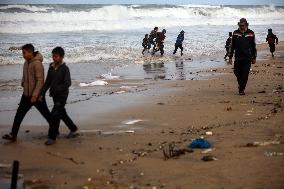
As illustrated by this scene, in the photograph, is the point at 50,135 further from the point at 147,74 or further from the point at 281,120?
the point at 147,74

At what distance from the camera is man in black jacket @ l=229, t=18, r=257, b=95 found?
35.4 ft

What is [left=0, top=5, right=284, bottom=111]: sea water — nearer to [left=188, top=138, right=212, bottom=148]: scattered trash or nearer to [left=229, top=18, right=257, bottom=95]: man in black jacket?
[left=229, top=18, right=257, bottom=95]: man in black jacket

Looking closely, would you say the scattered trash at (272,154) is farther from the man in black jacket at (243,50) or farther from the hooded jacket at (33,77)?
the man in black jacket at (243,50)

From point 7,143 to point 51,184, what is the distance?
2.25 meters

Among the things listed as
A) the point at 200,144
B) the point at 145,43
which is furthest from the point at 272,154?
the point at 145,43

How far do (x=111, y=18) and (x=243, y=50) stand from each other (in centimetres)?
5263

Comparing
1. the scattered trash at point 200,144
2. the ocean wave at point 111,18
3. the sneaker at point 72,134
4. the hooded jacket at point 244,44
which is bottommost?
the sneaker at point 72,134

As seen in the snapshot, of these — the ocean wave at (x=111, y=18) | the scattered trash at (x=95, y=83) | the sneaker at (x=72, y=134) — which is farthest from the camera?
the ocean wave at (x=111, y=18)

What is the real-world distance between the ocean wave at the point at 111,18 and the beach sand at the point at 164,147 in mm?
34122

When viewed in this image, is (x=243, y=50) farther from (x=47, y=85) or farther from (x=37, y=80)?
(x=37, y=80)

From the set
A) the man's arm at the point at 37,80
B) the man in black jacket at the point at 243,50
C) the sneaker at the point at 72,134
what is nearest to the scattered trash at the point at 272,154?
the sneaker at the point at 72,134

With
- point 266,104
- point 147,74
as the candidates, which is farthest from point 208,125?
point 147,74

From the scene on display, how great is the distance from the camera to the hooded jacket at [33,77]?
7184 millimetres

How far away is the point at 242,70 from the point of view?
11.0 m
